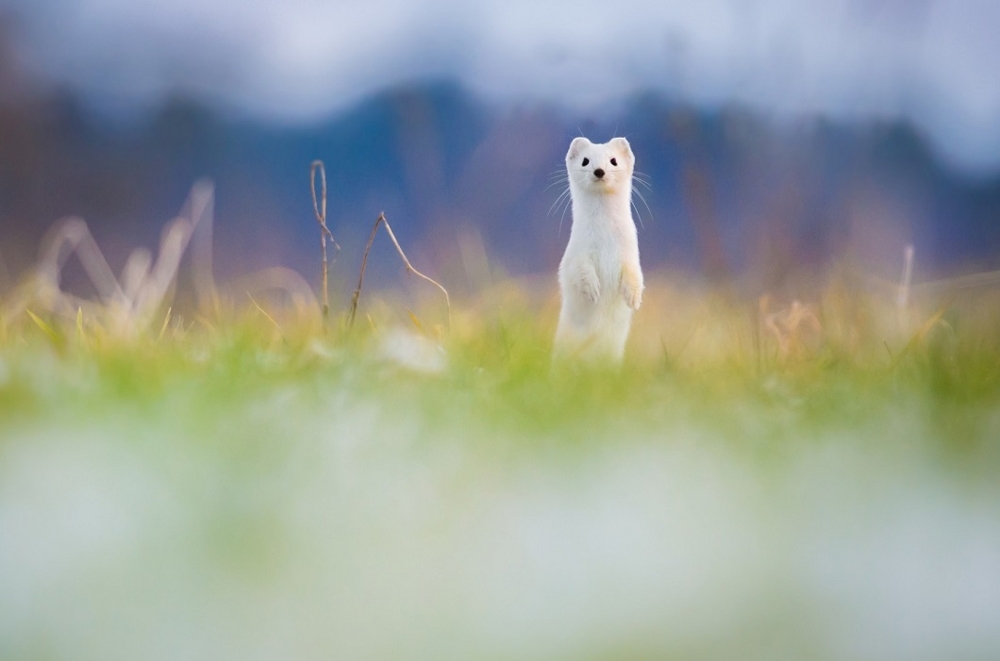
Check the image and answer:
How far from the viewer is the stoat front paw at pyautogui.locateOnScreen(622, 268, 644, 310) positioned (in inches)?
61.2

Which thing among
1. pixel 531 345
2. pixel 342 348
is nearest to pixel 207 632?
pixel 342 348

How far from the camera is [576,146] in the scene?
1.67m

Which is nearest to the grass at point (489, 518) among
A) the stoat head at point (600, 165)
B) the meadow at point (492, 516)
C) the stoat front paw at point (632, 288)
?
the meadow at point (492, 516)

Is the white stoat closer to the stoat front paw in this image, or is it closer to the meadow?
the stoat front paw

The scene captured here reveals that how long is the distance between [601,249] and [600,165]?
159mm

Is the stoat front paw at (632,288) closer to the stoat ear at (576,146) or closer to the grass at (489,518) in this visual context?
the stoat ear at (576,146)

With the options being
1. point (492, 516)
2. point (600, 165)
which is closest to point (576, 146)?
point (600, 165)

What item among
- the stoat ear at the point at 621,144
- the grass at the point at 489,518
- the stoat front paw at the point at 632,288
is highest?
the stoat ear at the point at 621,144

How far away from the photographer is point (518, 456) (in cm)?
69

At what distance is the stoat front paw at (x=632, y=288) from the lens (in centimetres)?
155

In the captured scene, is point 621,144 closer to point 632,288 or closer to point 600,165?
point 600,165

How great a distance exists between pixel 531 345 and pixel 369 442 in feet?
1.51

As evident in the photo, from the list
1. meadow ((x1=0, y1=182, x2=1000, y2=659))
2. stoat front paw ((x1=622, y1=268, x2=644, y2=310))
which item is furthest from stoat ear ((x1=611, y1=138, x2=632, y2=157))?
meadow ((x1=0, y1=182, x2=1000, y2=659))

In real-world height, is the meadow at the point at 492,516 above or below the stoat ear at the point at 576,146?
below
